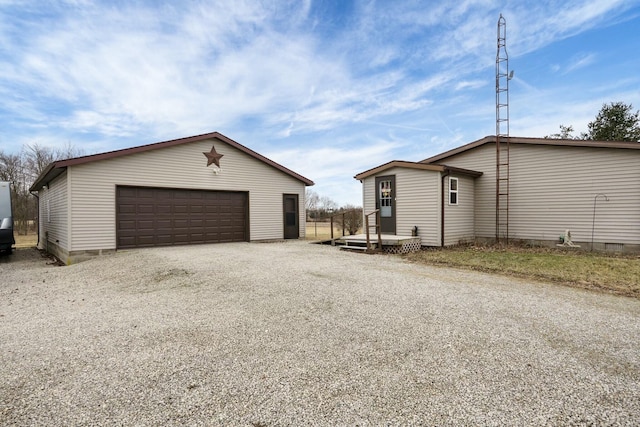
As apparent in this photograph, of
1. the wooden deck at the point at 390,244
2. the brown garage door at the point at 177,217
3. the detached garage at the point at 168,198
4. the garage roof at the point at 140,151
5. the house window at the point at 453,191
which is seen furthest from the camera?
the house window at the point at 453,191

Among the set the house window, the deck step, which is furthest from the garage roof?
the house window

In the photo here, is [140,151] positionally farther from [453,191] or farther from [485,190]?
[485,190]

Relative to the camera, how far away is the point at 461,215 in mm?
12211

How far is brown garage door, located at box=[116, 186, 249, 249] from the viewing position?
11062 millimetres

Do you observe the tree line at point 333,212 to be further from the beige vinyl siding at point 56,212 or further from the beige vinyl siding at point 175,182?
the beige vinyl siding at point 56,212

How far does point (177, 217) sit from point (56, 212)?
15.3 ft

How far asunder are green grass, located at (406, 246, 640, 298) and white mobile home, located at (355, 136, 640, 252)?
1025mm

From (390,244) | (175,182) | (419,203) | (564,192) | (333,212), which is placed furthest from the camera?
(333,212)

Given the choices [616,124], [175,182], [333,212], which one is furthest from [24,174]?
[616,124]

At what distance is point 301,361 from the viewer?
3.01 metres

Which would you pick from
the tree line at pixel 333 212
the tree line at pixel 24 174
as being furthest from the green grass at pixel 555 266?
the tree line at pixel 24 174

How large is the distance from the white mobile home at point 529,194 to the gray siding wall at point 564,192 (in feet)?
0.07

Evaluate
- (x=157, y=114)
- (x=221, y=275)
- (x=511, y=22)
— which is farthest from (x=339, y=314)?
(x=157, y=114)

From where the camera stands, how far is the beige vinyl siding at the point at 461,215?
1144cm
